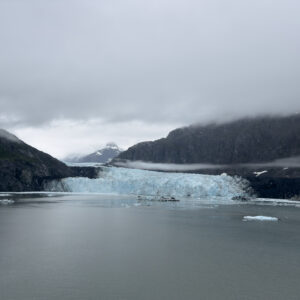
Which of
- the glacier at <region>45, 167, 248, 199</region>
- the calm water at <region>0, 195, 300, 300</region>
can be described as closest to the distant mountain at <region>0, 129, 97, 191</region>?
the glacier at <region>45, 167, 248, 199</region>

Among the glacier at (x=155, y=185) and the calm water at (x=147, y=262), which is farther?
the glacier at (x=155, y=185)

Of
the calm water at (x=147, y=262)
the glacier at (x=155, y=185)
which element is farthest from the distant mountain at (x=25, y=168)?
the calm water at (x=147, y=262)

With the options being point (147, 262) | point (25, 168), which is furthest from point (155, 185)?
point (147, 262)

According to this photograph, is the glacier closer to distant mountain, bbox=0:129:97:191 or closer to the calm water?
distant mountain, bbox=0:129:97:191

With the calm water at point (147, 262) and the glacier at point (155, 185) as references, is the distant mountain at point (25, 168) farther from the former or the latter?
the calm water at point (147, 262)

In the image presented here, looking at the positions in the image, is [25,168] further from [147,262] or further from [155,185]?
[147,262]

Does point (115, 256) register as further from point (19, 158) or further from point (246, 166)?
point (246, 166)
